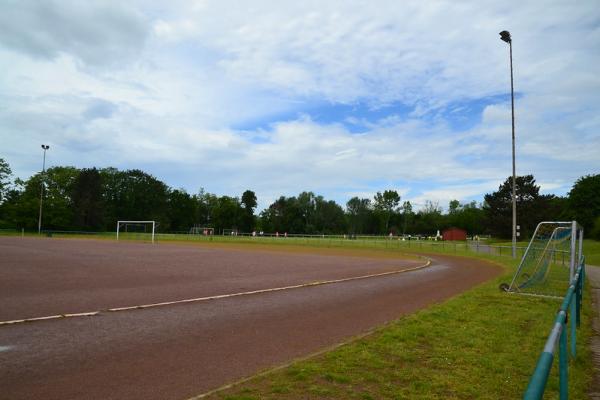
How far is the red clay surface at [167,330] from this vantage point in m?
5.37

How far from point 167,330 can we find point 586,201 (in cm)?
8224

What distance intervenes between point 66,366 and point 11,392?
36.6 inches

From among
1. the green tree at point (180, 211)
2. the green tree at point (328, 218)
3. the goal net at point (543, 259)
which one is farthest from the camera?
the green tree at point (328, 218)

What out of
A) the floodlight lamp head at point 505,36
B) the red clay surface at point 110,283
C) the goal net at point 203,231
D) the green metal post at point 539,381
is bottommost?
the red clay surface at point 110,283

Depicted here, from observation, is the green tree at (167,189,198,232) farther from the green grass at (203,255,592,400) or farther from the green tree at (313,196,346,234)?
the green grass at (203,255,592,400)

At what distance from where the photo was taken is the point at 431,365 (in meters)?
6.03

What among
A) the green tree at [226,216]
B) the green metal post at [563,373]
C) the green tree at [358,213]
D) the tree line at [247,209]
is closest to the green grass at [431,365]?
the green metal post at [563,373]

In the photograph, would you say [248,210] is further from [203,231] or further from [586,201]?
[586,201]

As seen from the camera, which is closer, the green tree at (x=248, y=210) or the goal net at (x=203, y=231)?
the goal net at (x=203, y=231)

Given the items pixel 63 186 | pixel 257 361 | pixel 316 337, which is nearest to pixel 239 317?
pixel 316 337

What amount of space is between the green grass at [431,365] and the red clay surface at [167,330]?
686 mm

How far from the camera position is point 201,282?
15.0 metres

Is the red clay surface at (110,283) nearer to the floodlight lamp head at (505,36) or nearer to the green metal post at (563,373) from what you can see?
the green metal post at (563,373)

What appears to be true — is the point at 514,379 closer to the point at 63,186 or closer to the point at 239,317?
the point at 239,317
